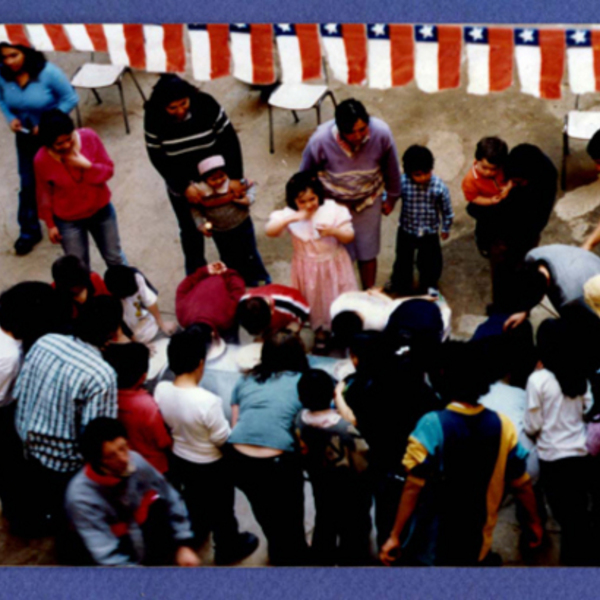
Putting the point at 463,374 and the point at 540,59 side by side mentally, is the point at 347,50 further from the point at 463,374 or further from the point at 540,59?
the point at 463,374

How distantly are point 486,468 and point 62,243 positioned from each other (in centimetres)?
247

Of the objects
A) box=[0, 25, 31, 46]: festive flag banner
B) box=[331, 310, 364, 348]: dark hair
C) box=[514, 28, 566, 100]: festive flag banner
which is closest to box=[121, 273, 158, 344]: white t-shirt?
box=[331, 310, 364, 348]: dark hair

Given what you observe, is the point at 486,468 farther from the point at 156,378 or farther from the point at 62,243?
the point at 62,243

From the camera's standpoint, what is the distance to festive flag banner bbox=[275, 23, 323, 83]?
193 inches

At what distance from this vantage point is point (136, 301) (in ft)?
14.1

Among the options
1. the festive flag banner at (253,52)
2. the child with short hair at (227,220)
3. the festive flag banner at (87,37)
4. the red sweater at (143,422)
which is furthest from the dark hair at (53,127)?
the red sweater at (143,422)

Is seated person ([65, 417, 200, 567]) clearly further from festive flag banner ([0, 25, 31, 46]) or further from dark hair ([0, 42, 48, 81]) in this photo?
festive flag banner ([0, 25, 31, 46])

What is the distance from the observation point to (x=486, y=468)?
11.6ft

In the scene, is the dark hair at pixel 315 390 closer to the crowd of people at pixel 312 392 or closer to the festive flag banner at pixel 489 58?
the crowd of people at pixel 312 392

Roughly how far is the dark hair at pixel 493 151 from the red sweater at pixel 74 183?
5.86ft

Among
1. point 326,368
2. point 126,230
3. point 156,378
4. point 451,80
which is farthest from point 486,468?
point 126,230

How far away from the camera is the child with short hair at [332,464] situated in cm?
356

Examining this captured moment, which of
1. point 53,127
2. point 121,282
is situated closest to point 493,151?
point 121,282

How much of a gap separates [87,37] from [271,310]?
1943mm
